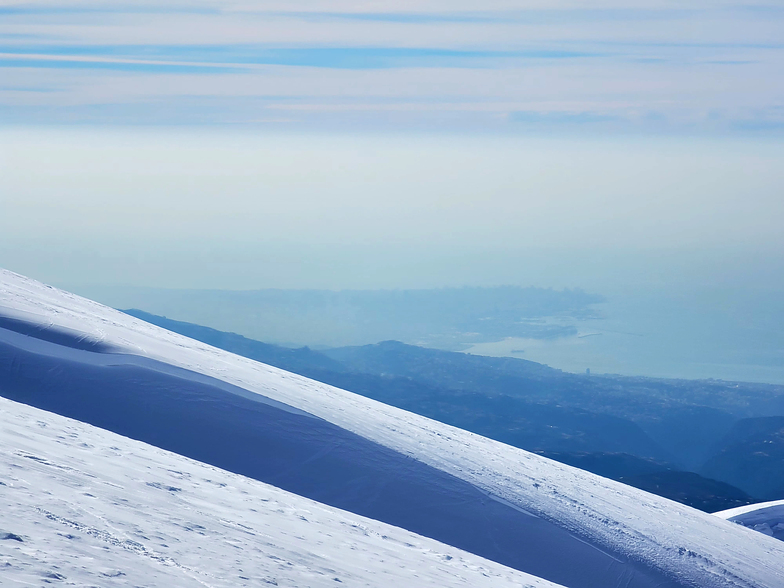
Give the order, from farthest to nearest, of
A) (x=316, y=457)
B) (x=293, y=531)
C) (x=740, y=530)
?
(x=740, y=530) < (x=316, y=457) < (x=293, y=531)

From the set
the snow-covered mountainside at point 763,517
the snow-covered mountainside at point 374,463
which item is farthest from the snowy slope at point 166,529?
the snow-covered mountainside at point 763,517

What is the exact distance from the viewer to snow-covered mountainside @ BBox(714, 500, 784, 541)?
16.1m

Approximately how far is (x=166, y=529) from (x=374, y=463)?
525 cm

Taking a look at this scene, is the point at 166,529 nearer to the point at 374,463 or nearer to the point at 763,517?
the point at 374,463

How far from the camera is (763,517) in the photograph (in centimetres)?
1681

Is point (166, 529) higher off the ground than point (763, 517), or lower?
lower

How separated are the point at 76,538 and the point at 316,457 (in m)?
5.53

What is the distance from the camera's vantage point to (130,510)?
5.95 metres

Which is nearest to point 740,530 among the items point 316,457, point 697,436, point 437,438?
point 437,438

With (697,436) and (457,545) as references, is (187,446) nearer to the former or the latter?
(457,545)

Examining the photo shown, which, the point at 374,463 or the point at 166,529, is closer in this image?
the point at 166,529

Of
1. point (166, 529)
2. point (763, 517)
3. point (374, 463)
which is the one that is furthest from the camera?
point (763, 517)

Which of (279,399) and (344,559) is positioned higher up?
(279,399)

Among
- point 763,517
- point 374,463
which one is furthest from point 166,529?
point 763,517
